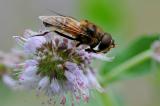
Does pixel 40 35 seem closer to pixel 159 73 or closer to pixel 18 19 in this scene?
pixel 159 73

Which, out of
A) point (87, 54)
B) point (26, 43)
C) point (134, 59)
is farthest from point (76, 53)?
point (134, 59)

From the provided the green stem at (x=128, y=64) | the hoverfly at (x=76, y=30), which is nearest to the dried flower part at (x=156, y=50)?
the green stem at (x=128, y=64)

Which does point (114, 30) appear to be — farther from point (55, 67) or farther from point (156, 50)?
point (55, 67)

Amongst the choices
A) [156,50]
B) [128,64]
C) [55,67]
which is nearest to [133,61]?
[128,64]

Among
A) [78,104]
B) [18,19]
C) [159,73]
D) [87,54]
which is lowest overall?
[78,104]

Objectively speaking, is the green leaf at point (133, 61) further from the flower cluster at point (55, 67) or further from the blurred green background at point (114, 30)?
the flower cluster at point (55, 67)

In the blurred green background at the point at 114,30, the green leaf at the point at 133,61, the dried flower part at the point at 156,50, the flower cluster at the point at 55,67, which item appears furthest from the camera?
the blurred green background at the point at 114,30
